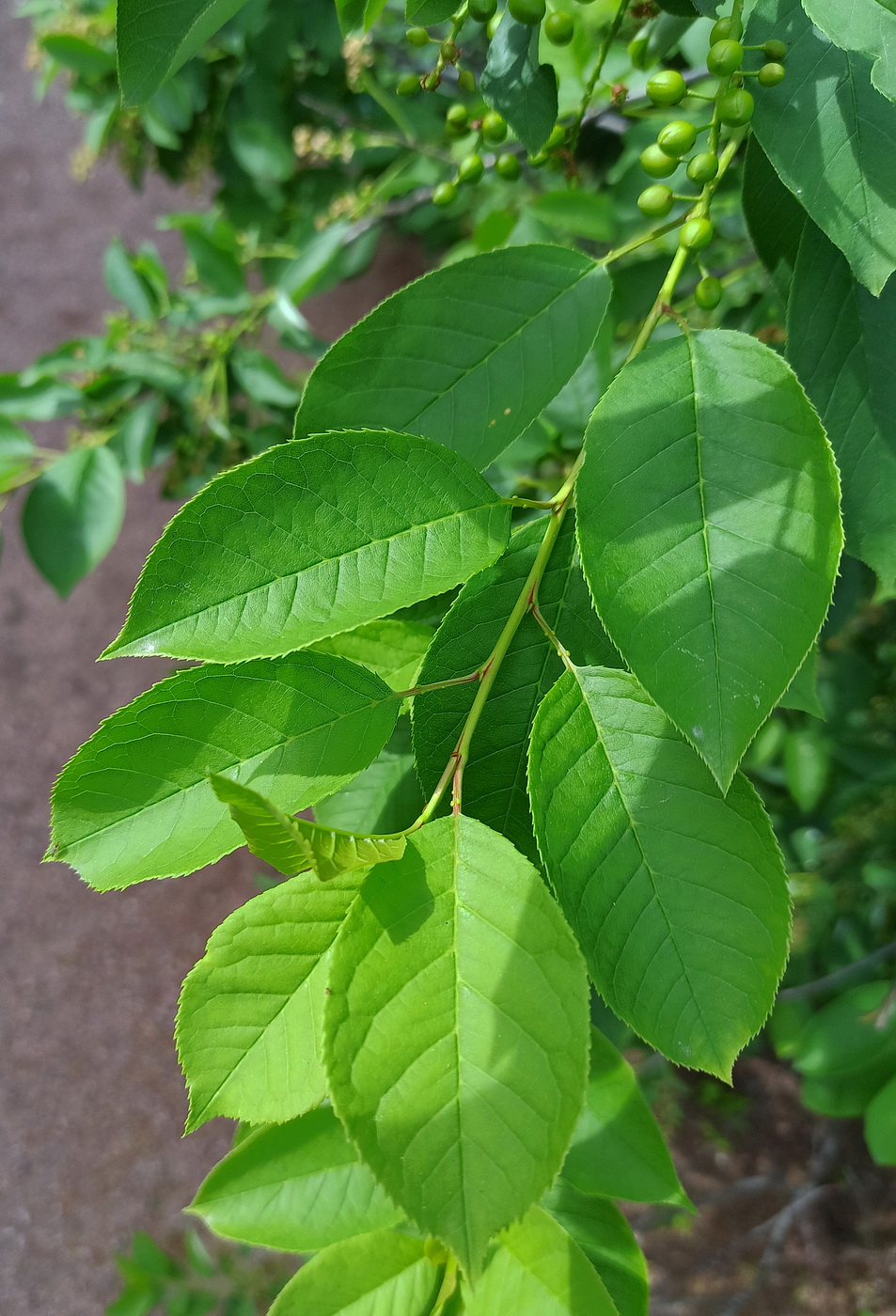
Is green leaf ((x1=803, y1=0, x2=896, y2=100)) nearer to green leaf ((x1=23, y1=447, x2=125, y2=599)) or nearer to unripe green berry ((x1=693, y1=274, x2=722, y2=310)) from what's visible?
unripe green berry ((x1=693, y1=274, x2=722, y2=310))

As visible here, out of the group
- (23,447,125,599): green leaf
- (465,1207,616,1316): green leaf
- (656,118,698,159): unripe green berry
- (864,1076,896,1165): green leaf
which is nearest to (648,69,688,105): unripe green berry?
(656,118,698,159): unripe green berry

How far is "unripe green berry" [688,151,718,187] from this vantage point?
50 centimetres

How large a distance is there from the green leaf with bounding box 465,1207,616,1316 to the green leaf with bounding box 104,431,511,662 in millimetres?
350

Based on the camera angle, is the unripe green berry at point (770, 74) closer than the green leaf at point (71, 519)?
Yes

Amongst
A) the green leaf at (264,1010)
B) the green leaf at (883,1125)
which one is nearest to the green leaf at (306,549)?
the green leaf at (264,1010)

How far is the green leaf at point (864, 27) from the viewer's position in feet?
1.32

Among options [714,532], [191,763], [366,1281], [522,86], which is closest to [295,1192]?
[366,1281]

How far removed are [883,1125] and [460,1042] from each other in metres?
1.07

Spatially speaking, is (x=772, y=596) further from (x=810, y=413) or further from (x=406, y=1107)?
(x=406, y=1107)

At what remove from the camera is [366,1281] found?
0.51 m

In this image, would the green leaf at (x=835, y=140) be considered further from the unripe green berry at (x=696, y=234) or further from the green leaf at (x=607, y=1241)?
the green leaf at (x=607, y=1241)

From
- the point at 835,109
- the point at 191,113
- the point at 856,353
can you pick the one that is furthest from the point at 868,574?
the point at 191,113

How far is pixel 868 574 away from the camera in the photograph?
1.05m

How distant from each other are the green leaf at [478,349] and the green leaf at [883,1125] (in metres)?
1.09
